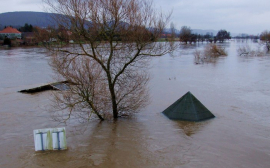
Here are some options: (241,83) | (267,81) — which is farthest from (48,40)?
(267,81)

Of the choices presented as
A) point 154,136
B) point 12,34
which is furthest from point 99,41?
point 12,34

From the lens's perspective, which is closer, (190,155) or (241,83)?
(190,155)

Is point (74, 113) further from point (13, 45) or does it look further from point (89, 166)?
point (13, 45)

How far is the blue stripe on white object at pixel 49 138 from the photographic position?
9.14 meters

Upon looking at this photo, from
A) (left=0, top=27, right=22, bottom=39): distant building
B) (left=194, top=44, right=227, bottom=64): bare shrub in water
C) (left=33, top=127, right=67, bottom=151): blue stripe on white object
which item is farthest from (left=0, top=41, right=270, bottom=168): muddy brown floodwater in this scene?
(left=0, top=27, right=22, bottom=39): distant building

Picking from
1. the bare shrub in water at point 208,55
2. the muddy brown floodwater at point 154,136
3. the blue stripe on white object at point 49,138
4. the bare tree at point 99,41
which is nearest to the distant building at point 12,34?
the bare shrub in water at point 208,55

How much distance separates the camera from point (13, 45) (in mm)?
81062

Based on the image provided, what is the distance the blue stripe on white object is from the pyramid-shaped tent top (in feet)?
22.7

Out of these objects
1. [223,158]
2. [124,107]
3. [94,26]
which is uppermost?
[94,26]

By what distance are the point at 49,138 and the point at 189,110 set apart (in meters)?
7.77

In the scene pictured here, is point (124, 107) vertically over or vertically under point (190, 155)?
over

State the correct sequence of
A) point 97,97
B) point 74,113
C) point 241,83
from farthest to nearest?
point 241,83
point 74,113
point 97,97

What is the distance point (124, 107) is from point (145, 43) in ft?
11.9

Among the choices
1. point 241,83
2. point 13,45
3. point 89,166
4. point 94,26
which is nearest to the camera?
point 89,166
